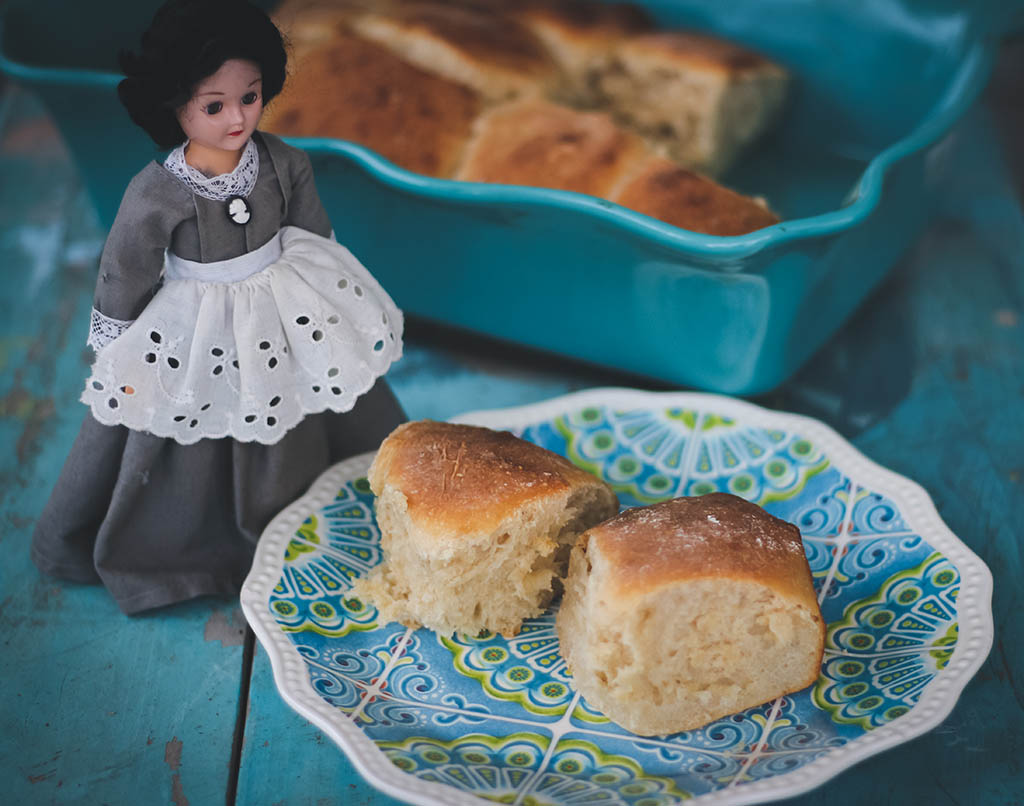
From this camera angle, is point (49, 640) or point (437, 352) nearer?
point (49, 640)

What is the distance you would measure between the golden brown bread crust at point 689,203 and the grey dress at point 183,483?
0.42m

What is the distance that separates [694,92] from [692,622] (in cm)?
105

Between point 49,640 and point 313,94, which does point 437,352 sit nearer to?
point 313,94

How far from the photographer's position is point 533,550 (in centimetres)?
104

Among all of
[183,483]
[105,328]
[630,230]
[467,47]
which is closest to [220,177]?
[105,328]

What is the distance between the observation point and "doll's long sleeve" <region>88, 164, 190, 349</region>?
0.98 meters

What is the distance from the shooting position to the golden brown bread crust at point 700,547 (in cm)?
92

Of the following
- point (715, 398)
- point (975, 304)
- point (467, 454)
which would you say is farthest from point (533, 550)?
point (975, 304)

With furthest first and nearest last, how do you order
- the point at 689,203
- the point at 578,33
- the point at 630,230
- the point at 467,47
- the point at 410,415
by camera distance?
the point at 578,33
the point at 467,47
the point at 410,415
the point at 689,203
the point at 630,230

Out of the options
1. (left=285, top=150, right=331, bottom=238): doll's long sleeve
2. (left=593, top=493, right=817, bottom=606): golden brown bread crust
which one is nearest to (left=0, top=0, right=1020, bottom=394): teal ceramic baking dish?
(left=285, top=150, right=331, bottom=238): doll's long sleeve

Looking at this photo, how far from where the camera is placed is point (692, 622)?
93 cm

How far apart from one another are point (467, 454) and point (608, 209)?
1.15 ft

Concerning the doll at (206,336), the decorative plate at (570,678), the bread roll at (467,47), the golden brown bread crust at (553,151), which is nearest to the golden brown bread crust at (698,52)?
the bread roll at (467,47)

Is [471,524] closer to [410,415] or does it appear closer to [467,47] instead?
[410,415]
